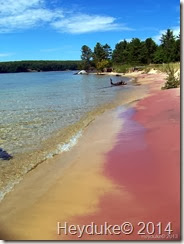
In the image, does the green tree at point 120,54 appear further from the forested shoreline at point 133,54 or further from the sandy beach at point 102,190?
the sandy beach at point 102,190

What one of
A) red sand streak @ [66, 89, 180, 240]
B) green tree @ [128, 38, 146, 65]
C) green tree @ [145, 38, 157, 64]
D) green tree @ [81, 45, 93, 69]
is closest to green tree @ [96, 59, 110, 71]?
green tree @ [81, 45, 93, 69]

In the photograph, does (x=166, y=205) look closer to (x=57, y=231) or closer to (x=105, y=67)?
(x=57, y=231)

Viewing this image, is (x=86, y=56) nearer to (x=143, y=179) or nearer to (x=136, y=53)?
(x=136, y=53)

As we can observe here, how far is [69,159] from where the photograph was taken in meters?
8.51

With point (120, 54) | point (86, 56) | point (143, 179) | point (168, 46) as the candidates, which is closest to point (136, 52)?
point (168, 46)

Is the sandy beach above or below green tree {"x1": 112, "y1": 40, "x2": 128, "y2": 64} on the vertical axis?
below

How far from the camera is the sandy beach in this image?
188 inches

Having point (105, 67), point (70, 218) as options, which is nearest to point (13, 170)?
point (70, 218)

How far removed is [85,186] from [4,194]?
156 cm

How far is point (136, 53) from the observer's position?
303 feet

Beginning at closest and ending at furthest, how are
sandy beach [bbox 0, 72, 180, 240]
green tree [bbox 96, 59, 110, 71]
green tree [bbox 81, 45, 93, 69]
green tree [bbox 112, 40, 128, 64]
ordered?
1. sandy beach [bbox 0, 72, 180, 240]
2. green tree [bbox 112, 40, 128, 64]
3. green tree [bbox 96, 59, 110, 71]
4. green tree [bbox 81, 45, 93, 69]

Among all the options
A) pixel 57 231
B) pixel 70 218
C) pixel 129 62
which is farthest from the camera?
pixel 129 62

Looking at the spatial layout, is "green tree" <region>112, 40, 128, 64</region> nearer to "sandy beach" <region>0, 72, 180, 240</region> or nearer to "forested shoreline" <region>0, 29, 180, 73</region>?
"forested shoreline" <region>0, 29, 180, 73</region>

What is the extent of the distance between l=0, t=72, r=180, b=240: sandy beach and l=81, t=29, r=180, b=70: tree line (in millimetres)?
54234
